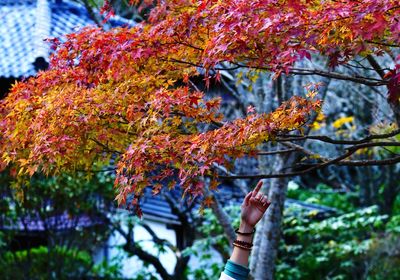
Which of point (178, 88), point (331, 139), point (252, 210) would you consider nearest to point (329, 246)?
point (331, 139)

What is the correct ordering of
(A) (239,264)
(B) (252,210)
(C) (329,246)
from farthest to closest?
(C) (329,246) → (B) (252,210) → (A) (239,264)

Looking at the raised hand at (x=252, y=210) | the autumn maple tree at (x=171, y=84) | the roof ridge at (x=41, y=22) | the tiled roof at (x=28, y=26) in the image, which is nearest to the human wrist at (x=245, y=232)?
the raised hand at (x=252, y=210)

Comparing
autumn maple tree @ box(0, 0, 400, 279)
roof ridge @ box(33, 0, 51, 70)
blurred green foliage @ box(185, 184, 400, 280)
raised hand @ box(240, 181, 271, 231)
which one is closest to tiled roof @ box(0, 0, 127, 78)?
roof ridge @ box(33, 0, 51, 70)

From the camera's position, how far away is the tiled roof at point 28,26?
10508 mm

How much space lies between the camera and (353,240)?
11.3 metres

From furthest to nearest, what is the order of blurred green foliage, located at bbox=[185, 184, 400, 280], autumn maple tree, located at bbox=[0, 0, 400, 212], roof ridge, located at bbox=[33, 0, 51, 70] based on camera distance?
1. roof ridge, located at bbox=[33, 0, 51, 70]
2. blurred green foliage, located at bbox=[185, 184, 400, 280]
3. autumn maple tree, located at bbox=[0, 0, 400, 212]

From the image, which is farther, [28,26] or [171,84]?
[28,26]

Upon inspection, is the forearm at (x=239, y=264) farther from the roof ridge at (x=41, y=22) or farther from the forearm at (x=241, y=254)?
the roof ridge at (x=41, y=22)

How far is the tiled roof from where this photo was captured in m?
10.5

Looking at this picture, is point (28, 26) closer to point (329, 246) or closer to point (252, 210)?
point (329, 246)

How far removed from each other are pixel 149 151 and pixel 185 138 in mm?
276

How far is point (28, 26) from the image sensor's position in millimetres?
12328

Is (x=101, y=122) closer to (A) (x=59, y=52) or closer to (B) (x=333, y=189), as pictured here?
(A) (x=59, y=52)

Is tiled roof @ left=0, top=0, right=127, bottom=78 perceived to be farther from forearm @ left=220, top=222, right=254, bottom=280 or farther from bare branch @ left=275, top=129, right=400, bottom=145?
forearm @ left=220, top=222, right=254, bottom=280
